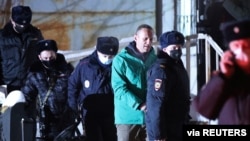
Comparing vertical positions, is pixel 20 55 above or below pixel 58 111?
above

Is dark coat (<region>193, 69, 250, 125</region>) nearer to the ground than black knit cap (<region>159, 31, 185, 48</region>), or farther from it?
nearer to the ground

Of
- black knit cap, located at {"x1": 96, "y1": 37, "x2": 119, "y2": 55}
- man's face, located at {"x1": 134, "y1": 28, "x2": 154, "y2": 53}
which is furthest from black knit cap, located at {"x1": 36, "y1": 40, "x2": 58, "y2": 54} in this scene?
man's face, located at {"x1": 134, "y1": 28, "x2": 154, "y2": 53}

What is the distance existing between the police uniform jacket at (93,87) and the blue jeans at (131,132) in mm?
500

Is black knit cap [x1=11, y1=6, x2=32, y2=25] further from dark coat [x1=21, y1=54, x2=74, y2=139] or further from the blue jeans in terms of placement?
the blue jeans

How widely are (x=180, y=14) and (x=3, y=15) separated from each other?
1.62 meters

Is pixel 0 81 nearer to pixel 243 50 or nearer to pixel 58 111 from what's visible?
pixel 58 111

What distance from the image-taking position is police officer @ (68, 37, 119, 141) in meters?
5.96

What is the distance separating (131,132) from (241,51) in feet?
6.80

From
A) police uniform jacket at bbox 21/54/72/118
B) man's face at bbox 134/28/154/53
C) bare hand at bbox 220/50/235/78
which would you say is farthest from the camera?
police uniform jacket at bbox 21/54/72/118

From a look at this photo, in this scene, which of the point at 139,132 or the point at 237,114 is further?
the point at 139,132

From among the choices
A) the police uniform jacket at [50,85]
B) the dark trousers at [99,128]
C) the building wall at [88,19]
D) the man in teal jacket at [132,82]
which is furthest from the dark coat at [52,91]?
the building wall at [88,19]

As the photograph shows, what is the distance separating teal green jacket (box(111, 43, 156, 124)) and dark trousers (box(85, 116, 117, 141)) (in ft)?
1.62

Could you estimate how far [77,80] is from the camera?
6004mm

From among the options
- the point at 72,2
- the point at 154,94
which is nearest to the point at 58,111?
the point at 154,94
